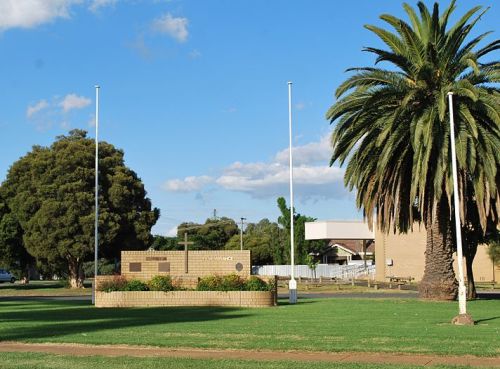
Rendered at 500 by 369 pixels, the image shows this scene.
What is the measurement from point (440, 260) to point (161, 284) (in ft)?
42.9

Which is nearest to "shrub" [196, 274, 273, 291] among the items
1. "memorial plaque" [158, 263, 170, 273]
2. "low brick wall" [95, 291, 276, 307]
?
"low brick wall" [95, 291, 276, 307]

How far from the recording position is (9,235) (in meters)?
56.2

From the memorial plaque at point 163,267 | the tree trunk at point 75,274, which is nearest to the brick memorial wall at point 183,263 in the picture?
the memorial plaque at point 163,267

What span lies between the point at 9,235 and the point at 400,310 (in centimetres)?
4018

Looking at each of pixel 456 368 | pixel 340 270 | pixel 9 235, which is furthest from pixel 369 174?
pixel 340 270

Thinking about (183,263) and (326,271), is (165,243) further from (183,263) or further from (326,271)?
(183,263)

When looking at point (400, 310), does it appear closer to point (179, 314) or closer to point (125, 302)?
point (179, 314)

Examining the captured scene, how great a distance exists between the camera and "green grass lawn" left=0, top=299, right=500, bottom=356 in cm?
1409

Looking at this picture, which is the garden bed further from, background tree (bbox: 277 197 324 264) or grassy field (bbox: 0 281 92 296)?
background tree (bbox: 277 197 324 264)

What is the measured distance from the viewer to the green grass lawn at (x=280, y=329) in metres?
14.1

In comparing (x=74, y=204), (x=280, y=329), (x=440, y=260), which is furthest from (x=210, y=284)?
(x=74, y=204)

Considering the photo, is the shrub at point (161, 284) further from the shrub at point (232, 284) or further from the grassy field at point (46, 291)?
the grassy field at point (46, 291)

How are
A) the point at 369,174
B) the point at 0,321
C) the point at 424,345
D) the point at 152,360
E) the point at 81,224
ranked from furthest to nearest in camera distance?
1. the point at 81,224
2. the point at 369,174
3. the point at 0,321
4. the point at 424,345
5. the point at 152,360

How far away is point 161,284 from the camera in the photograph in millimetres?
29984
